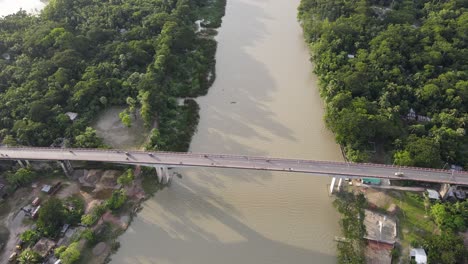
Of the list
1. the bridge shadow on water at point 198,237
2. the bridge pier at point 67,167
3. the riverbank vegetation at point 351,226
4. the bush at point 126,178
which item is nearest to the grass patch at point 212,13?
the bush at point 126,178

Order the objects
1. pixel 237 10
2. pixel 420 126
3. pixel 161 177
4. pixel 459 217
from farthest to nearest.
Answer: pixel 237 10, pixel 420 126, pixel 161 177, pixel 459 217

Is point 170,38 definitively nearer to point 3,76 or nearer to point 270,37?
point 270,37

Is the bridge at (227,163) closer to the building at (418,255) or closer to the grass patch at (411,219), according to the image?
Answer: the grass patch at (411,219)

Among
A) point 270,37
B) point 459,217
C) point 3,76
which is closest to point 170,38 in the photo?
point 270,37

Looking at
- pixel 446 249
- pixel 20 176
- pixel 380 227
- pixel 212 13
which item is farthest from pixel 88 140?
pixel 212 13

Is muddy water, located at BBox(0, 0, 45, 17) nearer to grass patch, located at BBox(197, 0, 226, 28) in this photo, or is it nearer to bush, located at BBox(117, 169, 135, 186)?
grass patch, located at BBox(197, 0, 226, 28)

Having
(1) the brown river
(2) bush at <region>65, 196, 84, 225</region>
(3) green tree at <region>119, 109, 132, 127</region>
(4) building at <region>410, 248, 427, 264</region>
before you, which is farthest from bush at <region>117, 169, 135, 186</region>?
(4) building at <region>410, 248, 427, 264</region>

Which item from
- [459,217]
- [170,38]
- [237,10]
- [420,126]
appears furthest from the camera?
[237,10]
